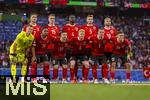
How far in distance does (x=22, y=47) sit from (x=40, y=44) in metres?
0.52

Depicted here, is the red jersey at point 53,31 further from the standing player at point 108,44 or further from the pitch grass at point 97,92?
the pitch grass at point 97,92

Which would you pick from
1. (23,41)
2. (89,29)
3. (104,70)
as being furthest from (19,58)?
(104,70)

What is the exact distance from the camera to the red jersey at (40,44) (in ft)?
39.8

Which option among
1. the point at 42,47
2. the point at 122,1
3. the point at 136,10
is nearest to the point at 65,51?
the point at 42,47

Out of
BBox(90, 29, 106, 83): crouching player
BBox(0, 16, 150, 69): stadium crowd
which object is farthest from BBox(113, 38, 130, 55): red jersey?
BBox(0, 16, 150, 69): stadium crowd

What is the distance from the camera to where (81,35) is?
39.3ft

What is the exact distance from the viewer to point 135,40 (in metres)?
27.4

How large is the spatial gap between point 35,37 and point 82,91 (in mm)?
4540

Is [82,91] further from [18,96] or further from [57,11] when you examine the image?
[57,11]

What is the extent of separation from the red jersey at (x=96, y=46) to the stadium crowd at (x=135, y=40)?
9.25 m

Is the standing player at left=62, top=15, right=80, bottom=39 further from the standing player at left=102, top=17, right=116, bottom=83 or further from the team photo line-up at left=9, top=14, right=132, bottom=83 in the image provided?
the standing player at left=102, top=17, right=116, bottom=83

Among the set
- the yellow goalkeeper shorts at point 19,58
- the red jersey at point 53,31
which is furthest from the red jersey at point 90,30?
the yellow goalkeeper shorts at point 19,58

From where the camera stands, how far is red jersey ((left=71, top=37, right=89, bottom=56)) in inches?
480

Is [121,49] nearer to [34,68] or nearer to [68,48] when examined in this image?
[68,48]
